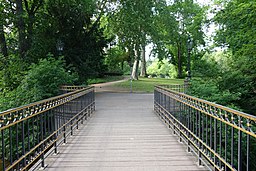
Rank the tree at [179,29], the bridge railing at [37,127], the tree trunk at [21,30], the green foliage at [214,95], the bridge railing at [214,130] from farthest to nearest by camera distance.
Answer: the tree at [179,29] → the tree trunk at [21,30] → the green foliage at [214,95] → the bridge railing at [37,127] → the bridge railing at [214,130]

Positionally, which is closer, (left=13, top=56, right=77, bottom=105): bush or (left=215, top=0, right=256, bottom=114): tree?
(left=13, top=56, right=77, bottom=105): bush

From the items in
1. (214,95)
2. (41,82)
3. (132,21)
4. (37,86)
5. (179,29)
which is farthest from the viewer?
(179,29)

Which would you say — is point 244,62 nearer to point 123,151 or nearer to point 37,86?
point 123,151

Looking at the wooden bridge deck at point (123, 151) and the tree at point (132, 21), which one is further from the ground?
the tree at point (132, 21)

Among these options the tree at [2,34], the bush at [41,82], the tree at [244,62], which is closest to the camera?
the bush at [41,82]

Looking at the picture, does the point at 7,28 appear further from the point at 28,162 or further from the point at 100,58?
the point at 28,162

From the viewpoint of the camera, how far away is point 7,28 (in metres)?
15.2

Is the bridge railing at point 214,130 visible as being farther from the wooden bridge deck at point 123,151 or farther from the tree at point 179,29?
the tree at point 179,29

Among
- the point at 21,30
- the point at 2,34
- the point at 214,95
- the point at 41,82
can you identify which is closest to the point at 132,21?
the point at 21,30

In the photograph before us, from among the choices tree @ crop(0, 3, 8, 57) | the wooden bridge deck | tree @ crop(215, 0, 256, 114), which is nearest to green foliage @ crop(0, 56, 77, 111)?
the wooden bridge deck

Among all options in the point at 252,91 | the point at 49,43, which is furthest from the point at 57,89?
the point at 252,91

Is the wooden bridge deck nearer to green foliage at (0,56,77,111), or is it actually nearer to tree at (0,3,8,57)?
green foliage at (0,56,77,111)

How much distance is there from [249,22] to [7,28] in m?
13.8

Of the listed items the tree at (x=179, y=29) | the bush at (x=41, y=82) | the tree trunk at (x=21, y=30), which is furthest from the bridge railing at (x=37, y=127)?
the tree at (x=179, y=29)
